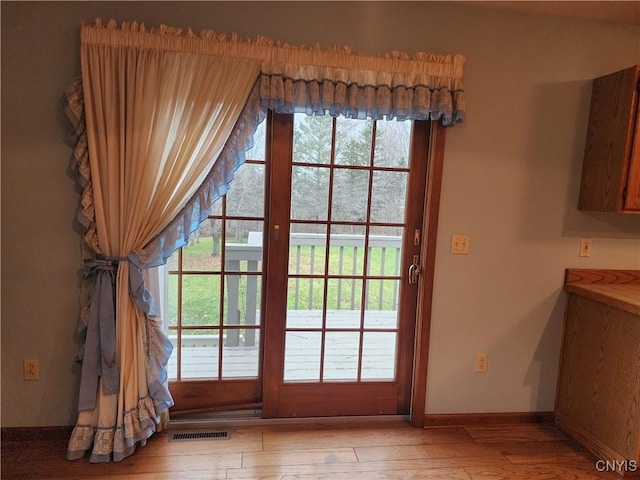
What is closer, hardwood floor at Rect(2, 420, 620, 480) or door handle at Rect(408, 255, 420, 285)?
hardwood floor at Rect(2, 420, 620, 480)

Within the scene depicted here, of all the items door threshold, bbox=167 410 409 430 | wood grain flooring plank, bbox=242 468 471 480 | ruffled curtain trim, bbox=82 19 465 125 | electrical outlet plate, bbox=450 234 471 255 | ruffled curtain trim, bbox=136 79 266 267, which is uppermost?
ruffled curtain trim, bbox=82 19 465 125

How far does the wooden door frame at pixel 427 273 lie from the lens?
2230 mm

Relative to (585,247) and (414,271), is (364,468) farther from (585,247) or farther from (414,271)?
(585,247)

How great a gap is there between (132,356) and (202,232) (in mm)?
736

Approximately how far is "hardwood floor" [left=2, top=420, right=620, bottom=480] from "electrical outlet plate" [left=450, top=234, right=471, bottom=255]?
1095mm

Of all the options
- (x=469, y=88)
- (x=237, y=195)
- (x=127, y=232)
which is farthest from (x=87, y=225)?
(x=469, y=88)

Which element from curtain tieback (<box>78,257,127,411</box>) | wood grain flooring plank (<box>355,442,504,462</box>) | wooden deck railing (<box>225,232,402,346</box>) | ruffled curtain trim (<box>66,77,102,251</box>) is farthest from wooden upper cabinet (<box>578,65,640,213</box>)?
ruffled curtain trim (<box>66,77,102,251</box>)

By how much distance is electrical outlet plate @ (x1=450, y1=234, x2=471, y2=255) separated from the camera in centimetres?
231

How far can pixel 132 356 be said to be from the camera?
201 cm

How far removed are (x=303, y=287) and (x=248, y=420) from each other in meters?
0.86

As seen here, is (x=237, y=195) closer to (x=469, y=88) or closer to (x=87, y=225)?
(x=87, y=225)

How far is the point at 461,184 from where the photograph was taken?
7.47ft

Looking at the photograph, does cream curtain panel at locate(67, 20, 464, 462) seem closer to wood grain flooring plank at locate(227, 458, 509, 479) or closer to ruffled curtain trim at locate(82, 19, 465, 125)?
ruffled curtain trim at locate(82, 19, 465, 125)

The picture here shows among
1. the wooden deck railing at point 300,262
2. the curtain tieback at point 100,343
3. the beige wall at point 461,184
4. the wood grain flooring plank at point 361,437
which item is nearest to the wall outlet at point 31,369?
the beige wall at point 461,184
